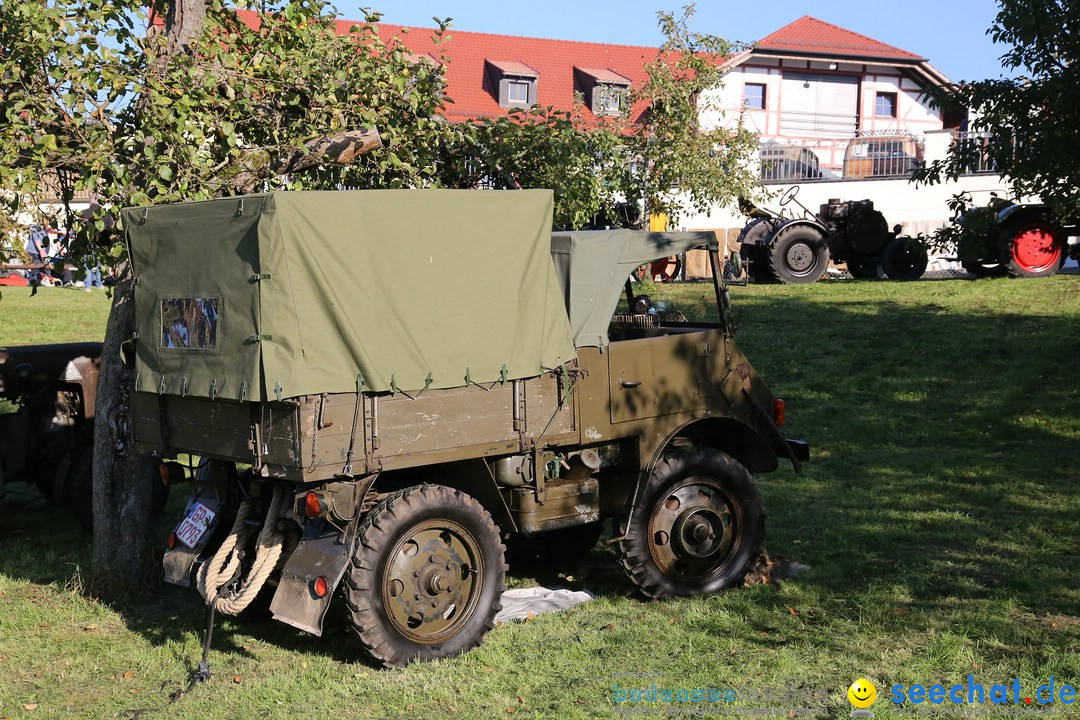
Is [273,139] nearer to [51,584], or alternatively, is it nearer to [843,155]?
[51,584]

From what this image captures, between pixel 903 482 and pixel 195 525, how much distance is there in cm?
687

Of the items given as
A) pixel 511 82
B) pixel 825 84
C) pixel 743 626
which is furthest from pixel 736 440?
pixel 825 84

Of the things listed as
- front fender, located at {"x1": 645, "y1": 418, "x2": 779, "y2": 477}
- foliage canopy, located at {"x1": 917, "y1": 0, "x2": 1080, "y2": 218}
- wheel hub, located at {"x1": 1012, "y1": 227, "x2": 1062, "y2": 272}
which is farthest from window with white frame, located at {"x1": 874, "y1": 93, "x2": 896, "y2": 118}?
front fender, located at {"x1": 645, "y1": 418, "x2": 779, "y2": 477}

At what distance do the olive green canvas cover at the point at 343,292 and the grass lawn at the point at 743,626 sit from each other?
1580 mm

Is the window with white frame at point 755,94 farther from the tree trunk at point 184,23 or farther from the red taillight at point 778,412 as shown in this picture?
the tree trunk at point 184,23

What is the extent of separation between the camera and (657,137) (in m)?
22.0

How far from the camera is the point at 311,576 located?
6.05 metres

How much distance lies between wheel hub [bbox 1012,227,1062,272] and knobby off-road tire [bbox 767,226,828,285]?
3.32m

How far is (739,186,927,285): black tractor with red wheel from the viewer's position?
2078 cm

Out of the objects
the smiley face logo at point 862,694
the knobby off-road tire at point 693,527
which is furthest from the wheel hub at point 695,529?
the smiley face logo at point 862,694

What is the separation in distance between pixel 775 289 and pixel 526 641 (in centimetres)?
1438

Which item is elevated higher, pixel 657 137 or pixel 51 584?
pixel 657 137

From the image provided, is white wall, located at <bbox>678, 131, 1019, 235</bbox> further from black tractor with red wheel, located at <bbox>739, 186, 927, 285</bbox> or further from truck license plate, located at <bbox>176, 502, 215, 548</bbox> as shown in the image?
truck license plate, located at <bbox>176, 502, 215, 548</bbox>

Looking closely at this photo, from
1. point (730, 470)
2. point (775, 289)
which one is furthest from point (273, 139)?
point (775, 289)
